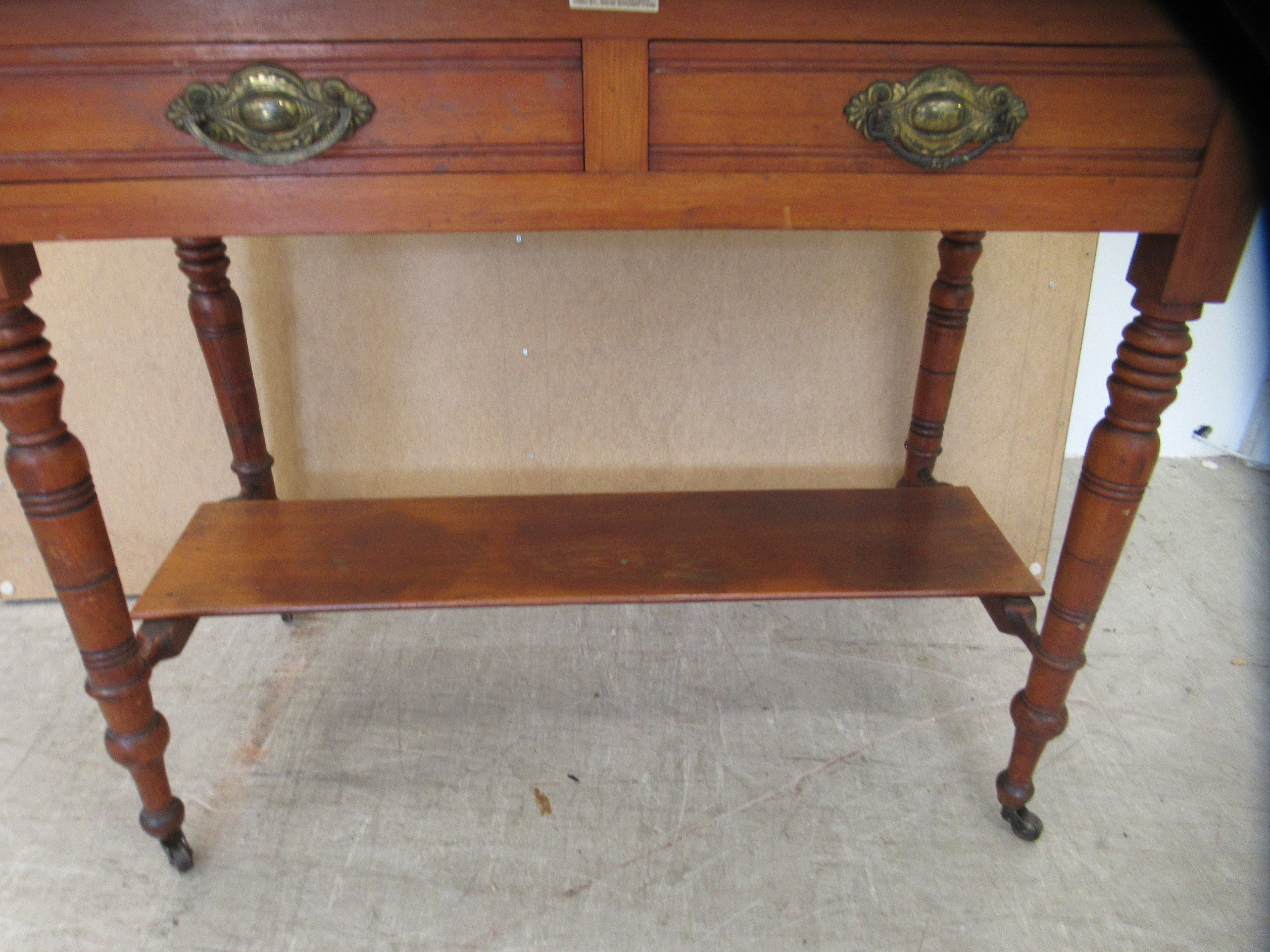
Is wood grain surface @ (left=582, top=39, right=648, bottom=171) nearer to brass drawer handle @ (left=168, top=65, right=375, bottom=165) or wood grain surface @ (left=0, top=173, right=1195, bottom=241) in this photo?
wood grain surface @ (left=0, top=173, right=1195, bottom=241)

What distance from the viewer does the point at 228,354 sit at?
1.50 m

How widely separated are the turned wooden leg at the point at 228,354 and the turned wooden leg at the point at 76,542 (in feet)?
1.38

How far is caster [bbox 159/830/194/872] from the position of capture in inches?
49.0

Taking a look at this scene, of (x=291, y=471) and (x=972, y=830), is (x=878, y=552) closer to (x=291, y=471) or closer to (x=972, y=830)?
(x=972, y=830)

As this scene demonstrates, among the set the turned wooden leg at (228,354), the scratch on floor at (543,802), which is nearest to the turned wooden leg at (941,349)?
the scratch on floor at (543,802)

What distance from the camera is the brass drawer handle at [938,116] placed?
92 centimetres

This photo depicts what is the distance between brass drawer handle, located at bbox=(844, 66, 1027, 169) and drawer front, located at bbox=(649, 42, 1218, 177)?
0.01 meters

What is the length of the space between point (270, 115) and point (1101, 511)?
99 centimetres

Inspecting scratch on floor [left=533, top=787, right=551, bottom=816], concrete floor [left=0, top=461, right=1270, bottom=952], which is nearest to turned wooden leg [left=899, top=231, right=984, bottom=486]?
concrete floor [left=0, top=461, right=1270, bottom=952]

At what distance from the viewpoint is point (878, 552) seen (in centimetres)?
137

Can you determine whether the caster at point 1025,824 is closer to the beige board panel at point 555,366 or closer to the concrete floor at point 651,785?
the concrete floor at point 651,785

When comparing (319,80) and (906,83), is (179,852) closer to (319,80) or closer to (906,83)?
(319,80)

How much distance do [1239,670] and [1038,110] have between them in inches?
45.5

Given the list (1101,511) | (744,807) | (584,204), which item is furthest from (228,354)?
(1101,511)
